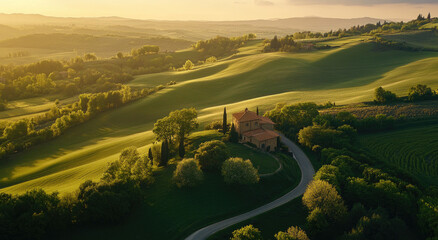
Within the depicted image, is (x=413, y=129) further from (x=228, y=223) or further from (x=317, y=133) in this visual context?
(x=228, y=223)

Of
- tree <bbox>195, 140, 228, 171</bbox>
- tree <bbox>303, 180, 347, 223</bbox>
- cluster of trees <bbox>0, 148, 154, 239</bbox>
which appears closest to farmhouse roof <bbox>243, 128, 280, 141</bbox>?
tree <bbox>195, 140, 228, 171</bbox>

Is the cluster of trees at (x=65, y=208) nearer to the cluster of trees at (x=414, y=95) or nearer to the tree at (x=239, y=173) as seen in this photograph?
the tree at (x=239, y=173)

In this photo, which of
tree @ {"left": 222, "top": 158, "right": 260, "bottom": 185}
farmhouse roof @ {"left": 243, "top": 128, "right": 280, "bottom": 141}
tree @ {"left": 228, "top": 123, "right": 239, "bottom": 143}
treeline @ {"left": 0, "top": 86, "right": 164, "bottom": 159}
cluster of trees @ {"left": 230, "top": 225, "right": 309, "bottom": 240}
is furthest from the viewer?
treeline @ {"left": 0, "top": 86, "right": 164, "bottom": 159}

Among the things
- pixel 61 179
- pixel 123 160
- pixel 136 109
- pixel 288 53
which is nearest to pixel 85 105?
pixel 136 109

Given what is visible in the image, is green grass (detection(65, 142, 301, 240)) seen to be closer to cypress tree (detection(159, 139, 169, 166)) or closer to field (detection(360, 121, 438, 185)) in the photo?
cypress tree (detection(159, 139, 169, 166))

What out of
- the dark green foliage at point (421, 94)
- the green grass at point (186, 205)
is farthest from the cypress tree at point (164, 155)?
the dark green foliage at point (421, 94)
